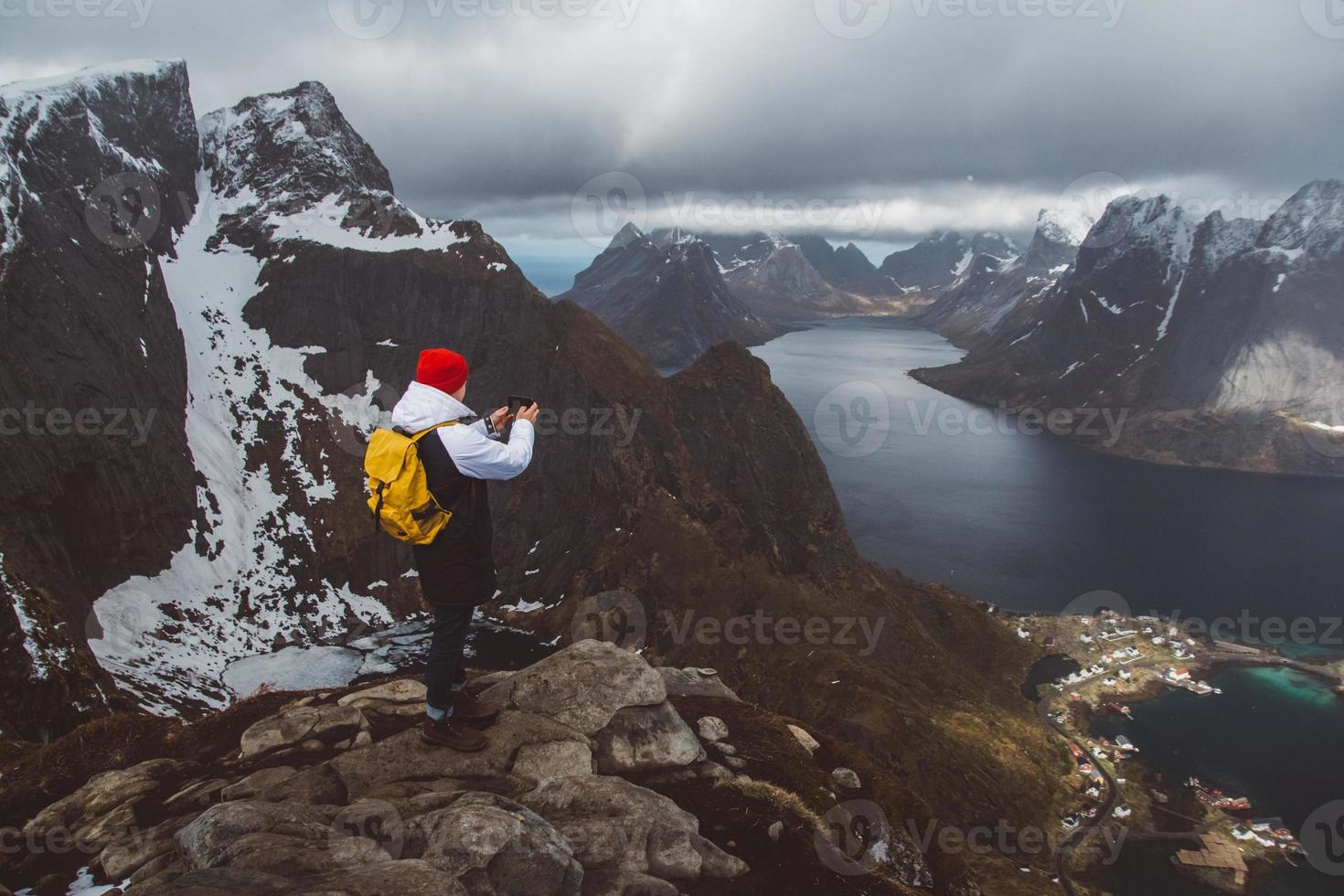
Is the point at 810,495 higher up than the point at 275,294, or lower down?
lower down

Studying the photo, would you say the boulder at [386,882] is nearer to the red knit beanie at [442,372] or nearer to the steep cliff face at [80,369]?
the red knit beanie at [442,372]

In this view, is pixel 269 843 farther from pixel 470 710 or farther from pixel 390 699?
pixel 390 699

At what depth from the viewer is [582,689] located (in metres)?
13.8

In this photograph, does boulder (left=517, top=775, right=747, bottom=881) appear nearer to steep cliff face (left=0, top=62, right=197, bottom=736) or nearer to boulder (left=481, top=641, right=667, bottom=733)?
boulder (left=481, top=641, right=667, bottom=733)

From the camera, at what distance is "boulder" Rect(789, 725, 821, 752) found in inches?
601

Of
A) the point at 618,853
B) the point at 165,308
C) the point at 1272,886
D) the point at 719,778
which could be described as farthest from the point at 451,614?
the point at 165,308

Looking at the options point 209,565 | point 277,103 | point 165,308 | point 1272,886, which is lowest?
point 1272,886

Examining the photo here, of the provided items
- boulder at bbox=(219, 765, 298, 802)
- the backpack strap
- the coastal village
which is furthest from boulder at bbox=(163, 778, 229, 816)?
the coastal village

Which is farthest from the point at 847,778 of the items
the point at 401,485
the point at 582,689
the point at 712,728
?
the point at 401,485

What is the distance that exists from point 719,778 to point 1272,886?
3146 inches

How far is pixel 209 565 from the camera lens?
95.4 m

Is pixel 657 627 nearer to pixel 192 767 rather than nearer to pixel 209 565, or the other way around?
pixel 209 565

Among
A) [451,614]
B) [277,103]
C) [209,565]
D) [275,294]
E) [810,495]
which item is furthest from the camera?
[277,103]

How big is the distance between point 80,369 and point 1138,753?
13556 cm
